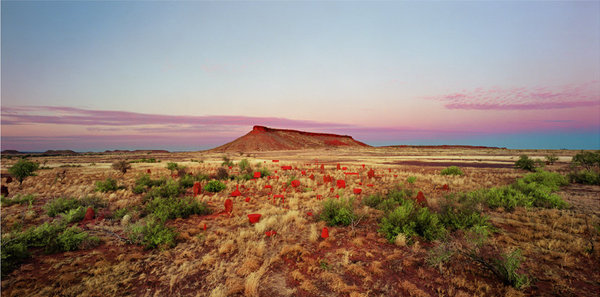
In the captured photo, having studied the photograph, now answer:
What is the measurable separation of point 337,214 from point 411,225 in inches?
86.1

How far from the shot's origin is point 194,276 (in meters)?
4.67

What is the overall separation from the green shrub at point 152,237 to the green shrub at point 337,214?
4.42 m

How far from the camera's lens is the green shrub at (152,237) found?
5.89 m

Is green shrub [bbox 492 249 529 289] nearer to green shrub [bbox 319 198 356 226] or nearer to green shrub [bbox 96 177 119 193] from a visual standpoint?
green shrub [bbox 319 198 356 226]

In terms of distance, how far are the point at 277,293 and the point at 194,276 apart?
5.84 feet

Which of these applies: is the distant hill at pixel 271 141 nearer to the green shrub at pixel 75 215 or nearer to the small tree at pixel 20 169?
the small tree at pixel 20 169

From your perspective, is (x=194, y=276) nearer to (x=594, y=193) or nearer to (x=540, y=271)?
(x=540, y=271)

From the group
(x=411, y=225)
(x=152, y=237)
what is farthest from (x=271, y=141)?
(x=411, y=225)

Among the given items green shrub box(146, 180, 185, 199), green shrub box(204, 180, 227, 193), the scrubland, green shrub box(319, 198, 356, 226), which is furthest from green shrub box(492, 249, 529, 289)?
green shrub box(204, 180, 227, 193)

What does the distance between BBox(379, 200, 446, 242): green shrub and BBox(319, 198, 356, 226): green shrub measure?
39.9 inches

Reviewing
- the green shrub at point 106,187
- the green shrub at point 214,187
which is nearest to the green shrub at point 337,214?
the green shrub at point 214,187

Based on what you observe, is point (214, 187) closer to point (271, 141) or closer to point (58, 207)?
point (58, 207)

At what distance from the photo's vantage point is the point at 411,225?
256 inches

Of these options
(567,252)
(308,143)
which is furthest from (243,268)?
(308,143)
